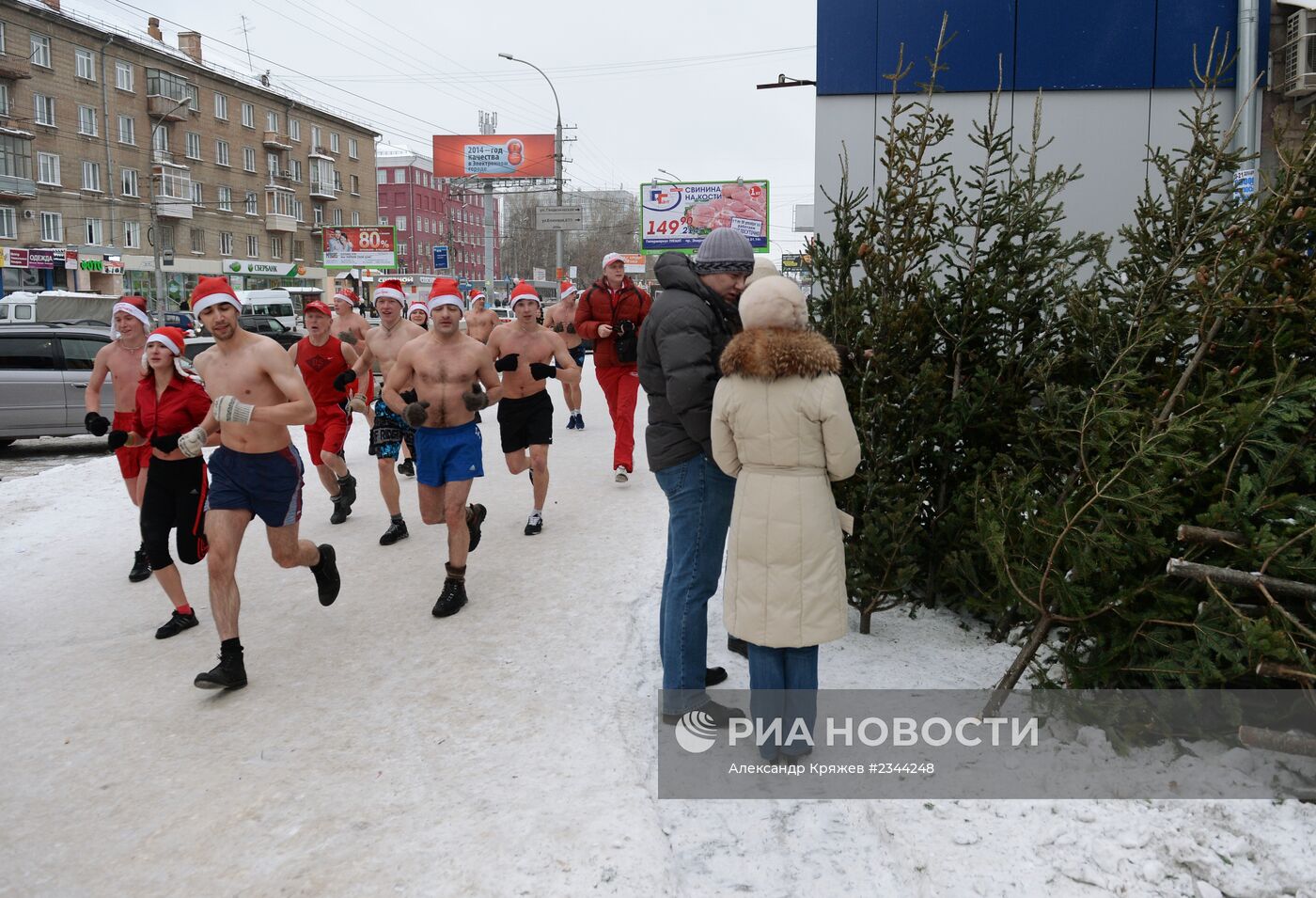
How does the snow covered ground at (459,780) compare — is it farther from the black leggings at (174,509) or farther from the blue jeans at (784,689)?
the black leggings at (174,509)

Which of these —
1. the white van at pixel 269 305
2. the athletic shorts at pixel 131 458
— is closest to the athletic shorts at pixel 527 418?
the athletic shorts at pixel 131 458

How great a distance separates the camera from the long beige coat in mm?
3238

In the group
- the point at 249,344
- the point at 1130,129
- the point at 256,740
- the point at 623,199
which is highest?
the point at 623,199

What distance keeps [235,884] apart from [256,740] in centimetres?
111

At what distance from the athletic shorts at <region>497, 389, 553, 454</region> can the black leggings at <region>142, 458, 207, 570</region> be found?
270 centimetres

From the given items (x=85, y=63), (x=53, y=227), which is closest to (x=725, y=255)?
(x=53, y=227)

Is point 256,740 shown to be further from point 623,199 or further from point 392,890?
point 623,199

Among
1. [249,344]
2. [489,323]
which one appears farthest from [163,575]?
[489,323]

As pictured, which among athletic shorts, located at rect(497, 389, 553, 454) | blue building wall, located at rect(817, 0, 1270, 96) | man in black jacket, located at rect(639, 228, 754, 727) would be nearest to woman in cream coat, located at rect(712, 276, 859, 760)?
man in black jacket, located at rect(639, 228, 754, 727)

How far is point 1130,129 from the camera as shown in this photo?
1124 cm

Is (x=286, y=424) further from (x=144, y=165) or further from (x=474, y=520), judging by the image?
(x=144, y=165)

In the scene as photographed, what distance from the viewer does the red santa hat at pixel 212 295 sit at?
4.85 meters

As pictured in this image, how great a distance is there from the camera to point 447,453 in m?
5.96

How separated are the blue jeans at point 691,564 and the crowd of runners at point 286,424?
2.07m
